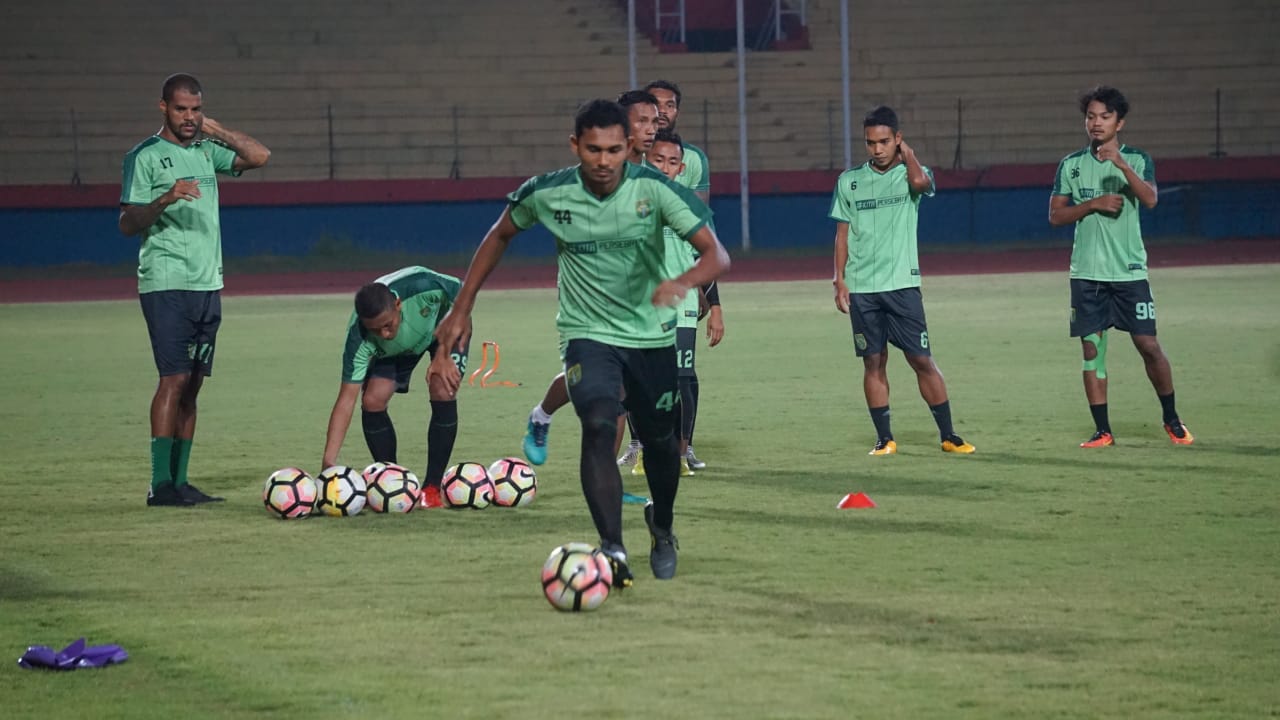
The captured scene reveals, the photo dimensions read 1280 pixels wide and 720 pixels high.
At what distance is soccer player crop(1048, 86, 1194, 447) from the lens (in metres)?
9.95

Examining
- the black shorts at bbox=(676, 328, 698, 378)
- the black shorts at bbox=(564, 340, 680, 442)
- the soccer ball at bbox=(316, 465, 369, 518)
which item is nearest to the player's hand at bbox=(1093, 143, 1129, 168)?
the black shorts at bbox=(676, 328, 698, 378)

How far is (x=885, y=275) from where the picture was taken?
10039 mm

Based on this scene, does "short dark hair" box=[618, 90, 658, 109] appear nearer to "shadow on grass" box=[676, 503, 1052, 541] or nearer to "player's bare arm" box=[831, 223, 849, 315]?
"player's bare arm" box=[831, 223, 849, 315]

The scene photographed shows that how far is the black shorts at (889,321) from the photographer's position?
9.98 meters

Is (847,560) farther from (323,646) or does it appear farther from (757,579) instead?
(323,646)

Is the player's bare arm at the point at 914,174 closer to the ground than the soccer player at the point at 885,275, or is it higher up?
higher up

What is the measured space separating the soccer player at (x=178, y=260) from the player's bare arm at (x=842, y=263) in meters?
3.65

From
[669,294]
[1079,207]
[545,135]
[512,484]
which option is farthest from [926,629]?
[545,135]

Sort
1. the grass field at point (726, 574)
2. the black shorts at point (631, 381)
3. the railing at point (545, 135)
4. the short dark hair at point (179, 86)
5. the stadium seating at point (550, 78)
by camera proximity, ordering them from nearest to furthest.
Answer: the grass field at point (726, 574) < the black shorts at point (631, 381) < the short dark hair at point (179, 86) < the railing at point (545, 135) < the stadium seating at point (550, 78)

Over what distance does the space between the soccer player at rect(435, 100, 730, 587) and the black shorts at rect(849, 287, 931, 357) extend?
3.74m

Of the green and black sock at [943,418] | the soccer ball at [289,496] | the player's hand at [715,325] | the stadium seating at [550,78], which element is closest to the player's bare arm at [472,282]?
the soccer ball at [289,496]

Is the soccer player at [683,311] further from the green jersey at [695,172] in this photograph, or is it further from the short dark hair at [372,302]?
the short dark hair at [372,302]

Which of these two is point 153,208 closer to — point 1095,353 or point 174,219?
point 174,219

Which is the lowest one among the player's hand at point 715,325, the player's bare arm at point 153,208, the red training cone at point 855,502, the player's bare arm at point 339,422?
the red training cone at point 855,502
